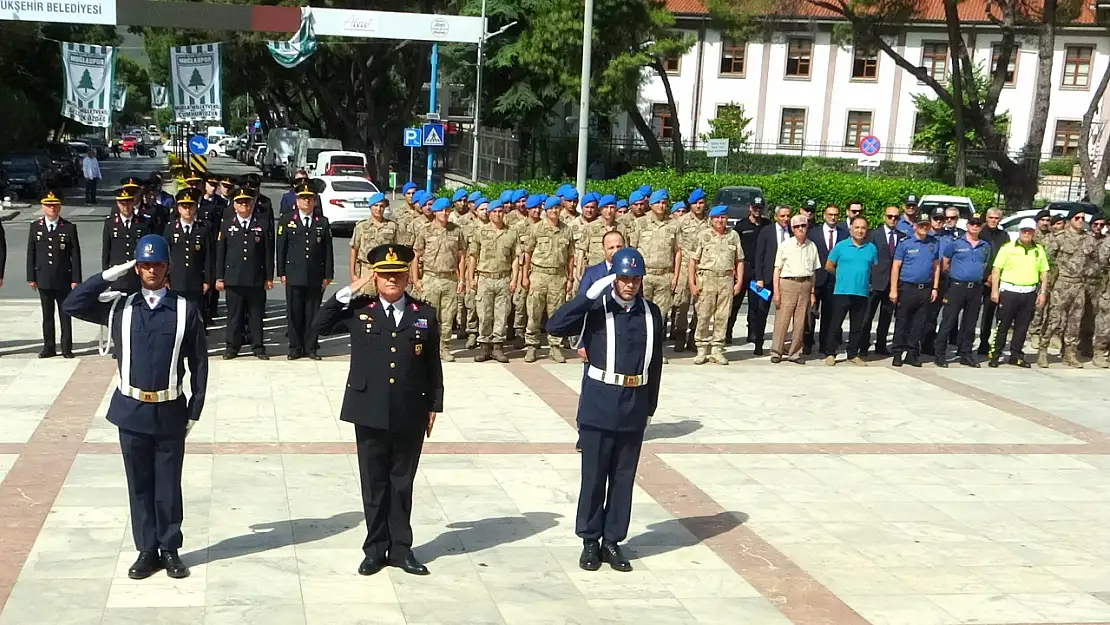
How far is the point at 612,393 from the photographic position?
22.1 ft

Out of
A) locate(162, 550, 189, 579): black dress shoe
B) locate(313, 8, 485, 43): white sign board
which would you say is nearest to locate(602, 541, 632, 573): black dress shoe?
locate(162, 550, 189, 579): black dress shoe

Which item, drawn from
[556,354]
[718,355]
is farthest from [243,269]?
[718,355]

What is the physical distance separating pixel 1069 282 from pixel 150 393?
1175 centimetres

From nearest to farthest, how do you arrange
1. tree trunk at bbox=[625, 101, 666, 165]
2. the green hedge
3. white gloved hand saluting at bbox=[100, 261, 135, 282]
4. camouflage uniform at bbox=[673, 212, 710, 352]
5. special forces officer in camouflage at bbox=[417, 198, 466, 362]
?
white gloved hand saluting at bbox=[100, 261, 135, 282]
special forces officer in camouflage at bbox=[417, 198, 466, 362]
camouflage uniform at bbox=[673, 212, 710, 352]
the green hedge
tree trunk at bbox=[625, 101, 666, 165]

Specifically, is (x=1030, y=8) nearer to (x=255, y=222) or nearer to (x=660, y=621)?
(x=255, y=222)

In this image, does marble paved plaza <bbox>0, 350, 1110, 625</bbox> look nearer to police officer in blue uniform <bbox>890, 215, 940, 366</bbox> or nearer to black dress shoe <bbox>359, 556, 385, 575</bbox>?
black dress shoe <bbox>359, 556, 385, 575</bbox>

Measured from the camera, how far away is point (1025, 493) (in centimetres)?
902

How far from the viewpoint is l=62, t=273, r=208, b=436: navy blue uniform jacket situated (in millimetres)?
6320

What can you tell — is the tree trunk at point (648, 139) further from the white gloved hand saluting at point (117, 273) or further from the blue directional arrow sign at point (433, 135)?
the white gloved hand saluting at point (117, 273)

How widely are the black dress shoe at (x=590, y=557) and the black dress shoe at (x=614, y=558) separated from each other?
0.06 meters

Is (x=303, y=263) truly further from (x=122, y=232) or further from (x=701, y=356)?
(x=701, y=356)

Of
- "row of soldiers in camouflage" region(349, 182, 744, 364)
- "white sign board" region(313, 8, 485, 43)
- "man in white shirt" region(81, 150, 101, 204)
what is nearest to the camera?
"row of soldiers in camouflage" region(349, 182, 744, 364)

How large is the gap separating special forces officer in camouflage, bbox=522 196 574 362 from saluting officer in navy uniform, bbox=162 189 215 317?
3408 millimetres

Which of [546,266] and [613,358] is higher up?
[613,358]
